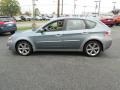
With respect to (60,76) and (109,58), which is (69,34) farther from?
(60,76)

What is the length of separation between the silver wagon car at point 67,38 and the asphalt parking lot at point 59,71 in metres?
0.32

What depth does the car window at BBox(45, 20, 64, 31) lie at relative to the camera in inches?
316

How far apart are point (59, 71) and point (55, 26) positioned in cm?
268

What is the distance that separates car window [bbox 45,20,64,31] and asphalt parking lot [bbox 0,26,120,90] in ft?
3.36

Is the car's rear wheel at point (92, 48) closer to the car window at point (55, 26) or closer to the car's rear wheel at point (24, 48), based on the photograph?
the car window at point (55, 26)

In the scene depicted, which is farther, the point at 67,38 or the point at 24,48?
the point at 24,48

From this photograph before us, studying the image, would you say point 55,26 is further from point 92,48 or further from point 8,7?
point 8,7

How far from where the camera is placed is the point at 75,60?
728cm

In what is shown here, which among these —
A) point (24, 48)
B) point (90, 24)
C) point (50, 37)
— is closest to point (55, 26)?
point (50, 37)

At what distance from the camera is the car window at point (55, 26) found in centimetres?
803

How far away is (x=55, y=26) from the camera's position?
26.6 ft

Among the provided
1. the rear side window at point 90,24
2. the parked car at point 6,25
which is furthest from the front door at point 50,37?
the parked car at point 6,25

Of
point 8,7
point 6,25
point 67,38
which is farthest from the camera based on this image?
point 8,7

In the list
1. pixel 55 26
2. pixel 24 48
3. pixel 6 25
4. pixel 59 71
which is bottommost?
pixel 59 71
